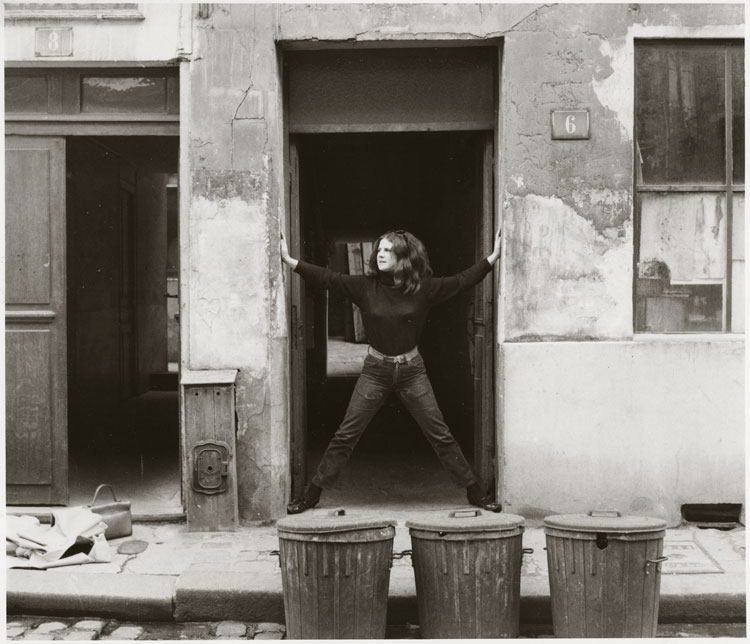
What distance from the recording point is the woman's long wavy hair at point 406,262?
611cm

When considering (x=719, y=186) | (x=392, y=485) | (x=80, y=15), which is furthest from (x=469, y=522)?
(x=80, y=15)

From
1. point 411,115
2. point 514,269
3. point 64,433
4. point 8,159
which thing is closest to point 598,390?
point 514,269

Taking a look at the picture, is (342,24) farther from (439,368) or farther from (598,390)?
(439,368)

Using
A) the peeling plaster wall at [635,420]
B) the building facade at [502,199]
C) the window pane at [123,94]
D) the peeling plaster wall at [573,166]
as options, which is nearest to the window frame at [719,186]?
the building facade at [502,199]

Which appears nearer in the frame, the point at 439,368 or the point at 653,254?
the point at 653,254

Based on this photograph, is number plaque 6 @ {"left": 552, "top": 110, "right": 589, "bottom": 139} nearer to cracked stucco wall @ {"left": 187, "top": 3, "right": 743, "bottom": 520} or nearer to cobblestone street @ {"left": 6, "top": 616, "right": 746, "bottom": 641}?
cracked stucco wall @ {"left": 187, "top": 3, "right": 743, "bottom": 520}

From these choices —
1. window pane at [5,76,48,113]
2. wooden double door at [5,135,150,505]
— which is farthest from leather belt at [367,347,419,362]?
window pane at [5,76,48,113]

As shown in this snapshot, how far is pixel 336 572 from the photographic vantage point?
425cm

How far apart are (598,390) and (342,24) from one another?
322 centimetres

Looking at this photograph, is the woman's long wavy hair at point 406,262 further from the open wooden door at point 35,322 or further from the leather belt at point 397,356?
the open wooden door at point 35,322

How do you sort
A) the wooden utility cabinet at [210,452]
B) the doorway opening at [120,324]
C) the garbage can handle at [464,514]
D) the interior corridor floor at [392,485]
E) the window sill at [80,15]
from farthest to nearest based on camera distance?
the doorway opening at [120,324] → the interior corridor floor at [392,485] → the window sill at [80,15] → the wooden utility cabinet at [210,452] → the garbage can handle at [464,514]

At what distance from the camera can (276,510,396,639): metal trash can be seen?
424 cm

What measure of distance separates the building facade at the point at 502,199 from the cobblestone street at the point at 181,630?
4.31ft

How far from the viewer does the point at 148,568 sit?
5.35 meters
